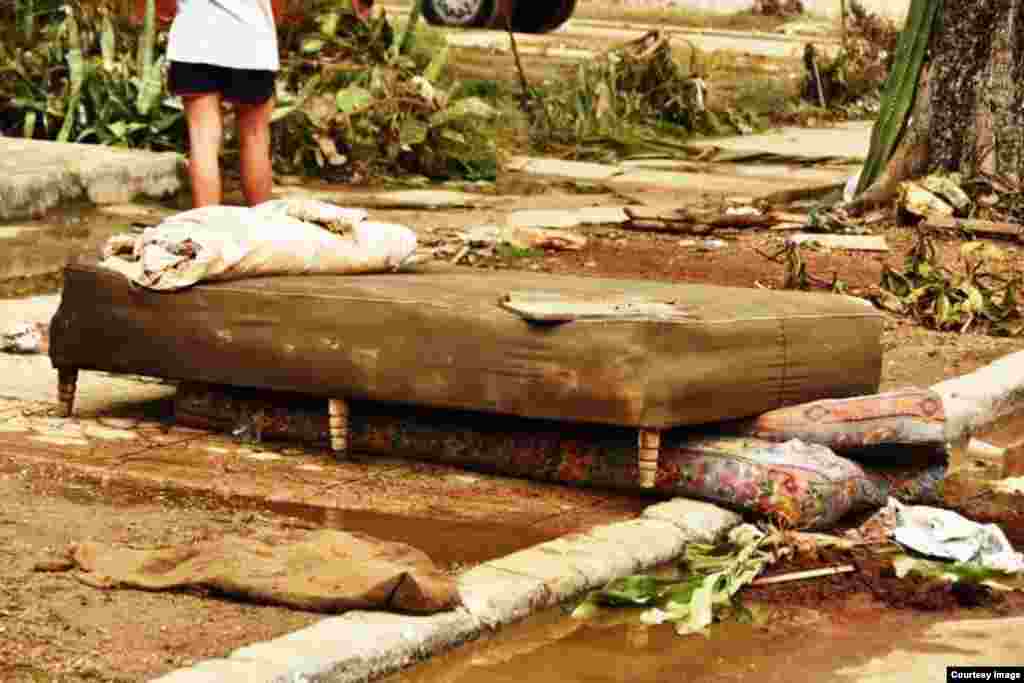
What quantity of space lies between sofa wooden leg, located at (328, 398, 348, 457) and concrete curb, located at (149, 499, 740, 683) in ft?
3.01

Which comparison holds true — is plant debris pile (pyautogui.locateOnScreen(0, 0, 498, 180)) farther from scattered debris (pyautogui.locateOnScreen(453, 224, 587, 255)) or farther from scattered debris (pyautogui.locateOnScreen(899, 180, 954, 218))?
scattered debris (pyautogui.locateOnScreen(899, 180, 954, 218))

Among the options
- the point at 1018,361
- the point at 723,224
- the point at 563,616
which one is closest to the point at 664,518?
the point at 563,616

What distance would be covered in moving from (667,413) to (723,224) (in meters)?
4.55

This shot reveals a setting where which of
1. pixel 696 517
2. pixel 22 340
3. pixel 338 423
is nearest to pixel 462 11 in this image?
pixel 22 340

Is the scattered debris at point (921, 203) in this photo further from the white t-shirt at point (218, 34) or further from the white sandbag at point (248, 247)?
the white sandbag at point (248, 247)

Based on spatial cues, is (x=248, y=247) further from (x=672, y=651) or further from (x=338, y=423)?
(x=672, y=651)

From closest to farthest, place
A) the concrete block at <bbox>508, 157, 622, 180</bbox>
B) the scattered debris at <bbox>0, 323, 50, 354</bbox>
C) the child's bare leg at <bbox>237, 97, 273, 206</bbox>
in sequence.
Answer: the scattered debris at <bbox>0, 323, 50, 354</bbox> → the child's bare leg at <bbox>237, 97, 273, 206</bbox> → the concrete block at <bbox>508, 157, 622, 180</bbox>

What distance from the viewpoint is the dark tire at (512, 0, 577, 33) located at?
794 inches

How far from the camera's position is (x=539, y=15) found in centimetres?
2028

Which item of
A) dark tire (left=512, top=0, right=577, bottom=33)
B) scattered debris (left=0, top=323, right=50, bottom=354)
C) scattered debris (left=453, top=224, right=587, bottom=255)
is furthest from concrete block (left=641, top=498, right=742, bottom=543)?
dark tire (left=512, top=0, right=577, bottom=33)

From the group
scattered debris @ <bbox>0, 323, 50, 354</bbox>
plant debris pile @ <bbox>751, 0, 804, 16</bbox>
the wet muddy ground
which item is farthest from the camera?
plant debris pile @ <bbox>751, 0, 804, 16</bbox>

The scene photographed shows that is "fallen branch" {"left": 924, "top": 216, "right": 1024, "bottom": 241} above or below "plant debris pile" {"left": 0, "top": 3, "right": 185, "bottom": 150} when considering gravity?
below

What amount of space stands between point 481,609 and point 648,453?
1.02 meters

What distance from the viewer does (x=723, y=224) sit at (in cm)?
1001
